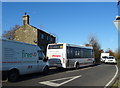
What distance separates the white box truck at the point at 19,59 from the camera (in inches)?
420

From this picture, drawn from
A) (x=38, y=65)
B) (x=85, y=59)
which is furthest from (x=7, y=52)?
(x=85, y=59)

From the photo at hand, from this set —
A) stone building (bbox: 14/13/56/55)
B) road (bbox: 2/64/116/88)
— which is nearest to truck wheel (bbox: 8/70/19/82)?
road (bbox: 2/64/116/88)

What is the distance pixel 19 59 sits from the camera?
1182 cm

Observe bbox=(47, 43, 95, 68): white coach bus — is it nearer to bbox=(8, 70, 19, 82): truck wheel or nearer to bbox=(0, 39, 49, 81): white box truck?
bbox=(0, 39, 49, 81): white box truck

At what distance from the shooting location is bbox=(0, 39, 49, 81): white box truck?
10.7m

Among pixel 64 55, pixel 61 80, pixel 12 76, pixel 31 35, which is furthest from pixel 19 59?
pixel 31 35

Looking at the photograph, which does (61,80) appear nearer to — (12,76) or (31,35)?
(12,76)

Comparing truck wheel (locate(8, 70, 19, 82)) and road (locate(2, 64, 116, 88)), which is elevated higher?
truck wheel (locate(8, 70, 19, 82))

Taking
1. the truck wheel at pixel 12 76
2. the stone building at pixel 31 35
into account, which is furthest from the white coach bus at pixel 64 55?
the stone building at pixel 31 35

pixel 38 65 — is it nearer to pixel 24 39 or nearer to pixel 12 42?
Answer: pixel 12 42

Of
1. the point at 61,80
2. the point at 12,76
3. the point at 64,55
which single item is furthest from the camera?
the point at 64,55

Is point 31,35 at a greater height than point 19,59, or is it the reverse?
point 31,35

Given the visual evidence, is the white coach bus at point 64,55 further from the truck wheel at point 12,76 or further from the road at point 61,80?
the truck wheel at point 12,76

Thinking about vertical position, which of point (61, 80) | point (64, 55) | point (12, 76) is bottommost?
point (61, 80)
